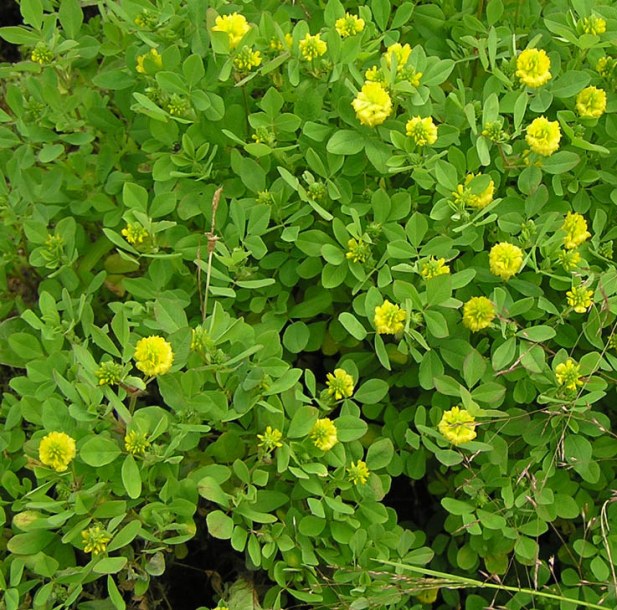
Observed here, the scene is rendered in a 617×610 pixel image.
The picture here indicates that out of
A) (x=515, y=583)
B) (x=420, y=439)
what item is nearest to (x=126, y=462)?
(x=420, y=439)

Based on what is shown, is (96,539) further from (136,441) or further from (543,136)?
(543,136)

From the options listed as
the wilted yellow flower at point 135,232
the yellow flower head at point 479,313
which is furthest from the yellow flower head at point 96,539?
A: the yellow flower head at point 479,313

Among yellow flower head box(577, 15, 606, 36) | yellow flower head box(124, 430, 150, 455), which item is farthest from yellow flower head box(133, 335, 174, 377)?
yellow flower head box(577, 15, 606, 36)

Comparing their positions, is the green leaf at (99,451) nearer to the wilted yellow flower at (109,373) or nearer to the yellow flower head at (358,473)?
the wilted yellow flower at (109,373)

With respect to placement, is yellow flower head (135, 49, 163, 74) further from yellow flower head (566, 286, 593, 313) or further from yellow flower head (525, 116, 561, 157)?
yellow flower head (566, 286, 593, 313)

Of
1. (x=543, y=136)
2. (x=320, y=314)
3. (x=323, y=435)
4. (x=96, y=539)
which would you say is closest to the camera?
(x=96, y=539)

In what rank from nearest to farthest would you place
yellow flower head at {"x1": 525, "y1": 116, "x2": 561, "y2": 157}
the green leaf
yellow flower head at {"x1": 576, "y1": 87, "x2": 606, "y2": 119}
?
the green leaf, yellow flower head at {"x1": 525, "y1": 116, "x2": 561, "y2": 157}, yellow flower head at {"x1": 576, "y1": 87, "x2": 606, "y2": 119}

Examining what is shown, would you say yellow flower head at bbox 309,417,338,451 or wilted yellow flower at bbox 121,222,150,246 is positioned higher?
wilted yellow flower at bbox 121,222,150,246

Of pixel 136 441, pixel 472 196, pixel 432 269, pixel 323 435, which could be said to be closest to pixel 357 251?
pixel 432 269
